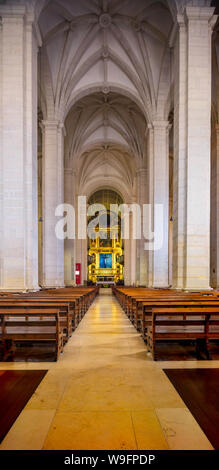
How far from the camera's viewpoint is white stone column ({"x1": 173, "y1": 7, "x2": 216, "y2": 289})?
1116 centimetres

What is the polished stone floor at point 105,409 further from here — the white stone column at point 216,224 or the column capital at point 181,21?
the white stone column at point 216,224

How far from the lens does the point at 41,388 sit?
154 inches

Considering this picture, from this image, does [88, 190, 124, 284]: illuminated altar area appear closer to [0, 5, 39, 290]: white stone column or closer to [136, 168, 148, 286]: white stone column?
[136, 168, 148, 286]: white stone column

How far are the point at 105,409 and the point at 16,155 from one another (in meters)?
9.64

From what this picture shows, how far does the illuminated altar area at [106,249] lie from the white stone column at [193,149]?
3165cm

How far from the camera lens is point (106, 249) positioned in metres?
44.5

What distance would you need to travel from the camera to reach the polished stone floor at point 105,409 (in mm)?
2664

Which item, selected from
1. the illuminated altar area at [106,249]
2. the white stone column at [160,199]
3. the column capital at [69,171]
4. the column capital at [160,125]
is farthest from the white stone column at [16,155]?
the illuminated altar area at [106,249]

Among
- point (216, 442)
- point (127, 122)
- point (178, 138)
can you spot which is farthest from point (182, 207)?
point (127, 122)

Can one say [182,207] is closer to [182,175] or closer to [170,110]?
[182,175]

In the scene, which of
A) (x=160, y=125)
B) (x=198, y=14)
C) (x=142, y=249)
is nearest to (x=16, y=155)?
(x=198, y=14)

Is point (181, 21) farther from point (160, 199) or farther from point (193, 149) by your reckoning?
point (160, 199)

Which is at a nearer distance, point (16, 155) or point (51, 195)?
→ point (16, 155)

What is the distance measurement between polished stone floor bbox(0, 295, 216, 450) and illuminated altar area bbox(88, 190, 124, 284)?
126ft
